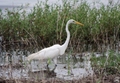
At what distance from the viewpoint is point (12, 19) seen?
1438 cm

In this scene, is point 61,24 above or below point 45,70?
above

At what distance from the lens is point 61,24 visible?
1388 centimetres

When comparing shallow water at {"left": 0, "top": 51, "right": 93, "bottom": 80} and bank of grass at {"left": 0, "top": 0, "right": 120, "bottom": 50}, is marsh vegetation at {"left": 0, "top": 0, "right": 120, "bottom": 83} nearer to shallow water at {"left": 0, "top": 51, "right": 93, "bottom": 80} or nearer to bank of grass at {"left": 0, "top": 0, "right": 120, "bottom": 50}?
bank of grass at {"left": 0, "top": 0, "right": 120, "bottom": 50}

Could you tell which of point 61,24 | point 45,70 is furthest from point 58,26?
point 45,70

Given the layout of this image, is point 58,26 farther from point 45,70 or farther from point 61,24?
point 45,70

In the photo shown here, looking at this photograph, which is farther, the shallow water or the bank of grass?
the bank of grass

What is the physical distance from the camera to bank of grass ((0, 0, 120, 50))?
1404 cm

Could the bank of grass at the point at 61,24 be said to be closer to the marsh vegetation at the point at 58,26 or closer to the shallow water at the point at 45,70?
the marsh vegetation at the point at 58,26

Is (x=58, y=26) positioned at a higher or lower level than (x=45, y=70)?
higher

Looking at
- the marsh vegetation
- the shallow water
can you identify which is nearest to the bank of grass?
the marsh vegetation

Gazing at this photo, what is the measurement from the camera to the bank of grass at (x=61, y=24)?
1404cm

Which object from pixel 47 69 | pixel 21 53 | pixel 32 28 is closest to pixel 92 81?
pixel 47 69

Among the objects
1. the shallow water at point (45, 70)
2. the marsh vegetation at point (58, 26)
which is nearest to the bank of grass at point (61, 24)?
the marsh vegetation at point (58, 26)

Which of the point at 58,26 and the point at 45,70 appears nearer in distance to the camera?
the point at 45,70
